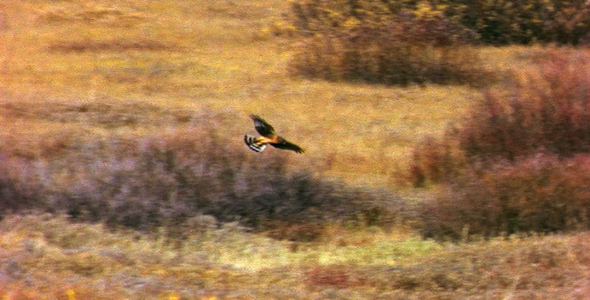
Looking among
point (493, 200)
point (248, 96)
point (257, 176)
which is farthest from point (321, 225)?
point (248, 96)

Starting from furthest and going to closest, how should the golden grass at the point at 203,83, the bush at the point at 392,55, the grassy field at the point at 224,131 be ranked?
1. the bush at the point at 392,55
2. the golden grass at the point at 203,83
3. the grassy field at the point at 224,131

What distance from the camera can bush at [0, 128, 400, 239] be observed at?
8.91m

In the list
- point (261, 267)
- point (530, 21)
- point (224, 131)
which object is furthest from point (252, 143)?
point (530, 21)

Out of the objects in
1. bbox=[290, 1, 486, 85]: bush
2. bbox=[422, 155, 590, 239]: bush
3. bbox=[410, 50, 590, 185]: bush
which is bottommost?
bbox=[422, 155, 590, 239]: bush

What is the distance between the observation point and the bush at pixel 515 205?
9109 mm

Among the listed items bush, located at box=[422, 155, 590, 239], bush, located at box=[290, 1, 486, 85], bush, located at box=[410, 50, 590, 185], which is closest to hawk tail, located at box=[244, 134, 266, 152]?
bush, located at box=[422, 155, 590, 239]

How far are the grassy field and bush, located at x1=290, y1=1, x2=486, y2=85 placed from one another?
0.32 meters

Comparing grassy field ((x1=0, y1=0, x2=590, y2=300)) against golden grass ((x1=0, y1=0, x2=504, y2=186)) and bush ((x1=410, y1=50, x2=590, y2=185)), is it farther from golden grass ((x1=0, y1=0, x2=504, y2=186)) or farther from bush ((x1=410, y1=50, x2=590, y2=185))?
bush ((x1=410, y1=50, x2=590, y2=185))

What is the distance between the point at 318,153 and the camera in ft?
36.8

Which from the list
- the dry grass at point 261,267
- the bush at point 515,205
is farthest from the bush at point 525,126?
the dry grass at point 261,267

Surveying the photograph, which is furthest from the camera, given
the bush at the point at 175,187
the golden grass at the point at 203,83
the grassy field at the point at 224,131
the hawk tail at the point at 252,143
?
the golden grass at the point at 203,83

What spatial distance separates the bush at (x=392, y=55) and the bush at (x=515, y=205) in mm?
5586

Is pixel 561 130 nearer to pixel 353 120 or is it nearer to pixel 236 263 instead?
pixel 353 120

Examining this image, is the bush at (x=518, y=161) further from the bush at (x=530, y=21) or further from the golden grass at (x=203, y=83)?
the bush at (x=530, y=21)
